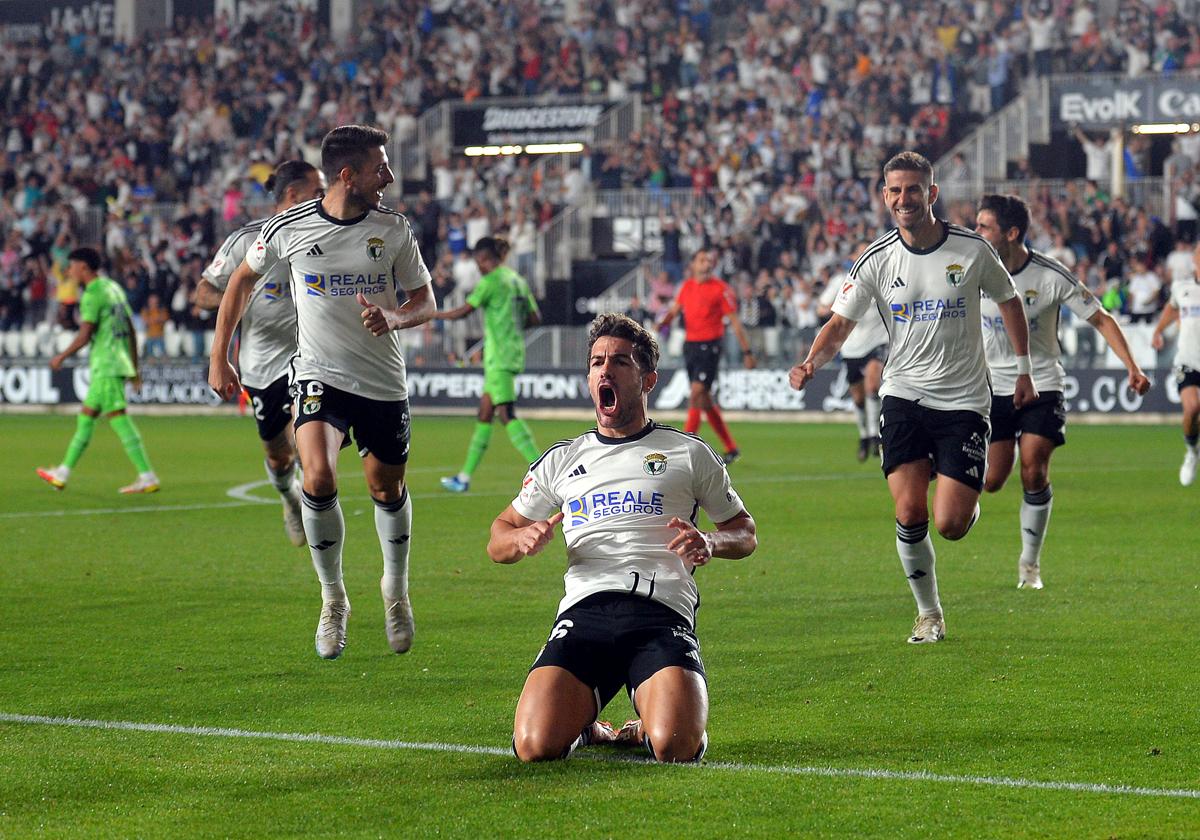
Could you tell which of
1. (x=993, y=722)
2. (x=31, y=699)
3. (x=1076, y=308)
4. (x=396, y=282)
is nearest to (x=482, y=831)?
(x=993, y=722)

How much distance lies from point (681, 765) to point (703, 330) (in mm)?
14908

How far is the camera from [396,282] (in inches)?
312

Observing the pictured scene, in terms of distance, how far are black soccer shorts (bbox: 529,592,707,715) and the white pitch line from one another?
283 millimetres

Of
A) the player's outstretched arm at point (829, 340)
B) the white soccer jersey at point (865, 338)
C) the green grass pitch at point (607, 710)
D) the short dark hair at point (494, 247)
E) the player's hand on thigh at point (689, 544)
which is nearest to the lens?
the green grass pitch at point (607, 710)

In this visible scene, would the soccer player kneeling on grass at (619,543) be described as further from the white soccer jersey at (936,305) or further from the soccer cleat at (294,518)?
A: the soccer cleat at (294,518)

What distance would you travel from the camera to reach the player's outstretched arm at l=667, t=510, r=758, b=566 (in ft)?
17.8

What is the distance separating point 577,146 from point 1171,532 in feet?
76.5

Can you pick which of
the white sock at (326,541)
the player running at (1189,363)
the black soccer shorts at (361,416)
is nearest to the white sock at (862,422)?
the player running at (1189,363)

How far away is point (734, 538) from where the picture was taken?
5.80 meters

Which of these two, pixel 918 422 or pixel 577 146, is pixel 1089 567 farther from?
pixel 577 146

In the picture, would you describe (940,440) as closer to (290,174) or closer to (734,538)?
(734,538)

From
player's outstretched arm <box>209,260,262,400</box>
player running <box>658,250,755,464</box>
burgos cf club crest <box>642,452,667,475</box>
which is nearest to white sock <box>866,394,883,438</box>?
player running <box>658,250,755,464</box>

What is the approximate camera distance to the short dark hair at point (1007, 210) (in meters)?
9.64

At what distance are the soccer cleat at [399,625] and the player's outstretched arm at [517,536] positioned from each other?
6.17 feet
